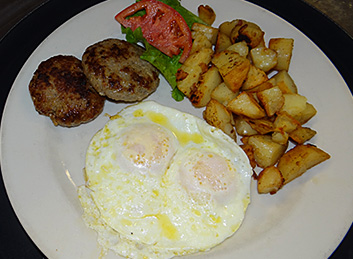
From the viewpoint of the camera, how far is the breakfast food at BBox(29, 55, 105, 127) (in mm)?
2680

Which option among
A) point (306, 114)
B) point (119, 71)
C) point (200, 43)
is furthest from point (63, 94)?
point (306, 114)

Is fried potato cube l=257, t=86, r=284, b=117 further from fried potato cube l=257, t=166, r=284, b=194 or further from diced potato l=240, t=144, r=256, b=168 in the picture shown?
fried potato cube l=257, t=166, r=284, b=194

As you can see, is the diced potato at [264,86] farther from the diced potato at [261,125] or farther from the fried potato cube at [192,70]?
the fried potato cube at [192,70]

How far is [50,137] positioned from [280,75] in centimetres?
203

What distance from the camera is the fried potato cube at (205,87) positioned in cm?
285

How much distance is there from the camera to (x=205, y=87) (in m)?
2.85

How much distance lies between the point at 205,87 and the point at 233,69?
0.28 meters

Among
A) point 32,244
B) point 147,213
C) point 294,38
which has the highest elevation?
point 294,38

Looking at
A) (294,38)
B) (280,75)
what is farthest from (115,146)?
(294,38)

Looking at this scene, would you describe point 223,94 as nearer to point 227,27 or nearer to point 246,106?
point 246,106

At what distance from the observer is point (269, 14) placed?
3344 millimetres

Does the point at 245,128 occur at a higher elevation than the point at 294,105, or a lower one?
lower

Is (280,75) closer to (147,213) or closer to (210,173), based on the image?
(210,173)

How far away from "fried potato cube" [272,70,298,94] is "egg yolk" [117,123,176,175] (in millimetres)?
1032
